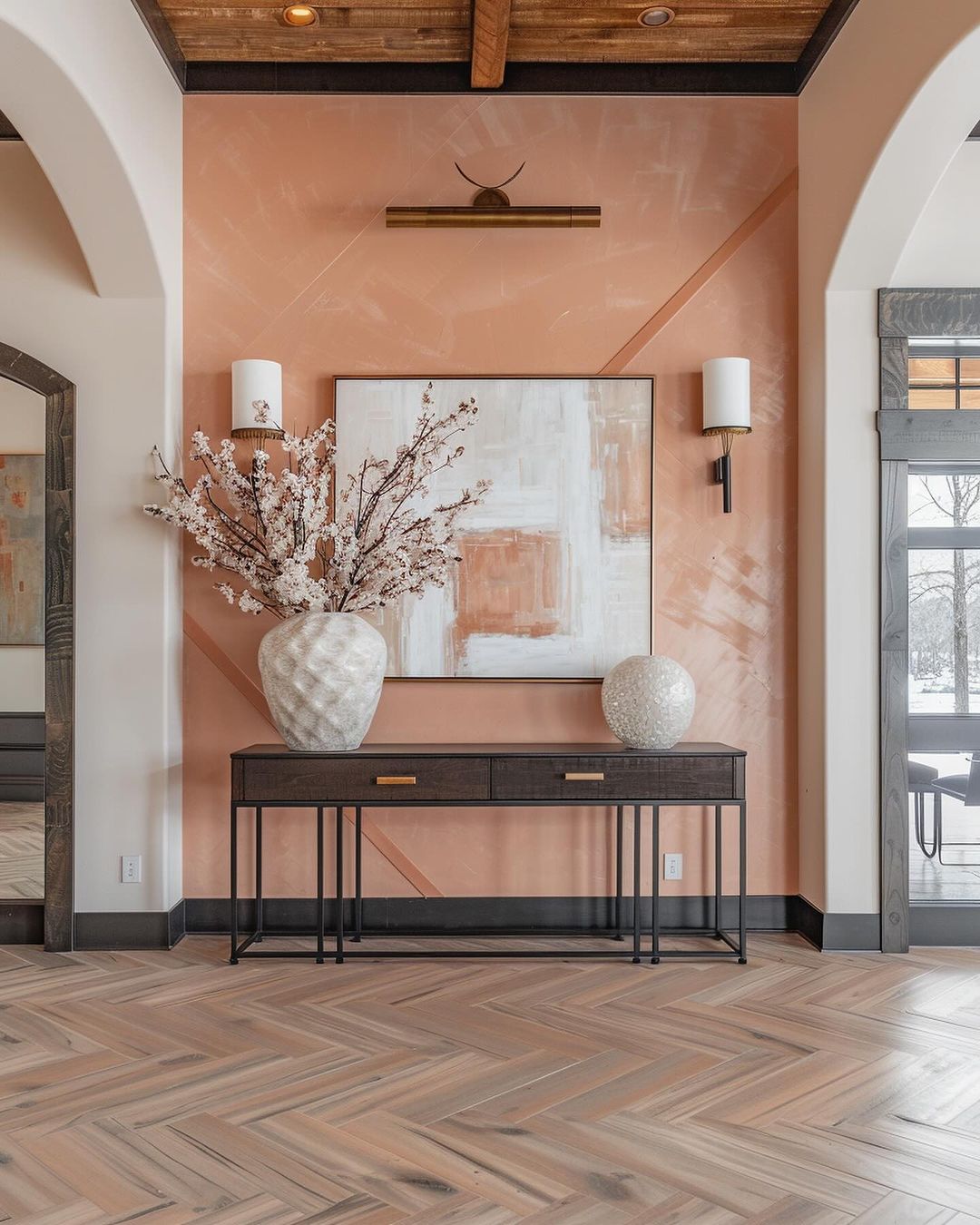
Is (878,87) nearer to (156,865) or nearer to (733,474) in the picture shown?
(733,474)

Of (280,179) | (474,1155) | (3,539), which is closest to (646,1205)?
(474,1155)

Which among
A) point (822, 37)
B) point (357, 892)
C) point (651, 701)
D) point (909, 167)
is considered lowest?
point (357, 892)

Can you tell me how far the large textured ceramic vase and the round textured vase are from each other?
90 cm

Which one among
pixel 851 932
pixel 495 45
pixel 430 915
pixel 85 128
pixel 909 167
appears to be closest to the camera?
pixel 85 128

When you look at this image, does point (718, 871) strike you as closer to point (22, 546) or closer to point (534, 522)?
point (534, 522)

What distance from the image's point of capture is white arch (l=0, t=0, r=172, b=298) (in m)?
2.84

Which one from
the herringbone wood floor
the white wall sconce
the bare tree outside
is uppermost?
the white wall sconce

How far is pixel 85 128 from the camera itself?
3.22m

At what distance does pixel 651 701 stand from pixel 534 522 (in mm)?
895

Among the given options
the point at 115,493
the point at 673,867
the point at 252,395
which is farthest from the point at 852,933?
the point at 115,493

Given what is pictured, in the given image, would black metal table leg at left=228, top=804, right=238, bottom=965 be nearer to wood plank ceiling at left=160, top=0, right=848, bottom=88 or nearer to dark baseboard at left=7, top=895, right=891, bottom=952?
dark baseboard at left=7, top=895, right=891, bottom=952

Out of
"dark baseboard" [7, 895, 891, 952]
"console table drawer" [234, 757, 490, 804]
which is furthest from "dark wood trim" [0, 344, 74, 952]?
"console table drawer" [234, 757, 490, 804]

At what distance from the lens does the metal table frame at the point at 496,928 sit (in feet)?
11.9

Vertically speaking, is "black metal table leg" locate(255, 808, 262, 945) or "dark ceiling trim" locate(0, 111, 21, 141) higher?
"dark ceiling trim" locate(0, 111, 21, 141)
